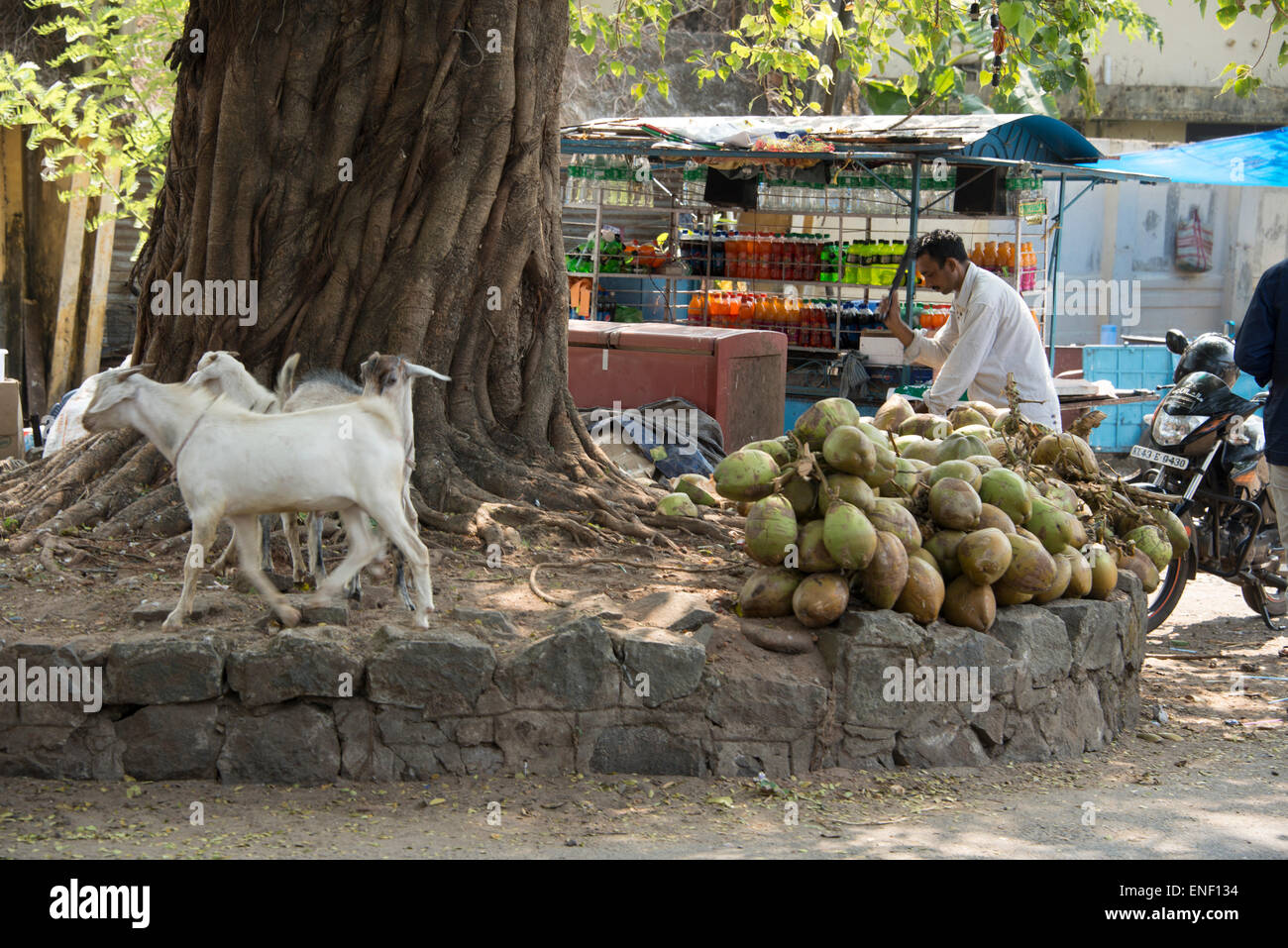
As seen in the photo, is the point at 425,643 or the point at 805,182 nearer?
the point at 425,643

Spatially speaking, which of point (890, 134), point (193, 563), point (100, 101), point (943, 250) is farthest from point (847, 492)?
point (100, 101)

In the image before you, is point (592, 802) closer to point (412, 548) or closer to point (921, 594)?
point (412, 548)

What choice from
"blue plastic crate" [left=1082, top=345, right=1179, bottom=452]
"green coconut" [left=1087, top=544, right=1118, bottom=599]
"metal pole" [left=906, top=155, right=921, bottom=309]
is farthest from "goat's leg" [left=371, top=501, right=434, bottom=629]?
"blue plastic crate" [left=1082, top=345, right=1179, bottom=452]

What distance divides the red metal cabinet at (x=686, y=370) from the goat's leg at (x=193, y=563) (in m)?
4.35

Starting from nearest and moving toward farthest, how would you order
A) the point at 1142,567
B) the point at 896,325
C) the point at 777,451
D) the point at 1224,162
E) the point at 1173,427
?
the point at 777,451 < the point at 1142,567 < the point at 896,325 < the point at 1173,427 < the point at 1224,162

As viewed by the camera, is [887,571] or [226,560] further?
[226,560]

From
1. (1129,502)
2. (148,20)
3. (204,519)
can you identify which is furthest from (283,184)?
(148,20)

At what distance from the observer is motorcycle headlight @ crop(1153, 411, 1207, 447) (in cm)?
753

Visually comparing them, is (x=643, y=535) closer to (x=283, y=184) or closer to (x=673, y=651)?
(x=673, y=651)

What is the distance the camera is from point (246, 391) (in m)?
4.46

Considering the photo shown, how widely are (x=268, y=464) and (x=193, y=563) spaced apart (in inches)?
17.0

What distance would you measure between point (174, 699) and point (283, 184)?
7.83 feet

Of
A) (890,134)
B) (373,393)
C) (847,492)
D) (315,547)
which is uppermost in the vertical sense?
(890,134)

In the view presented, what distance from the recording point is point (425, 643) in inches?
166
